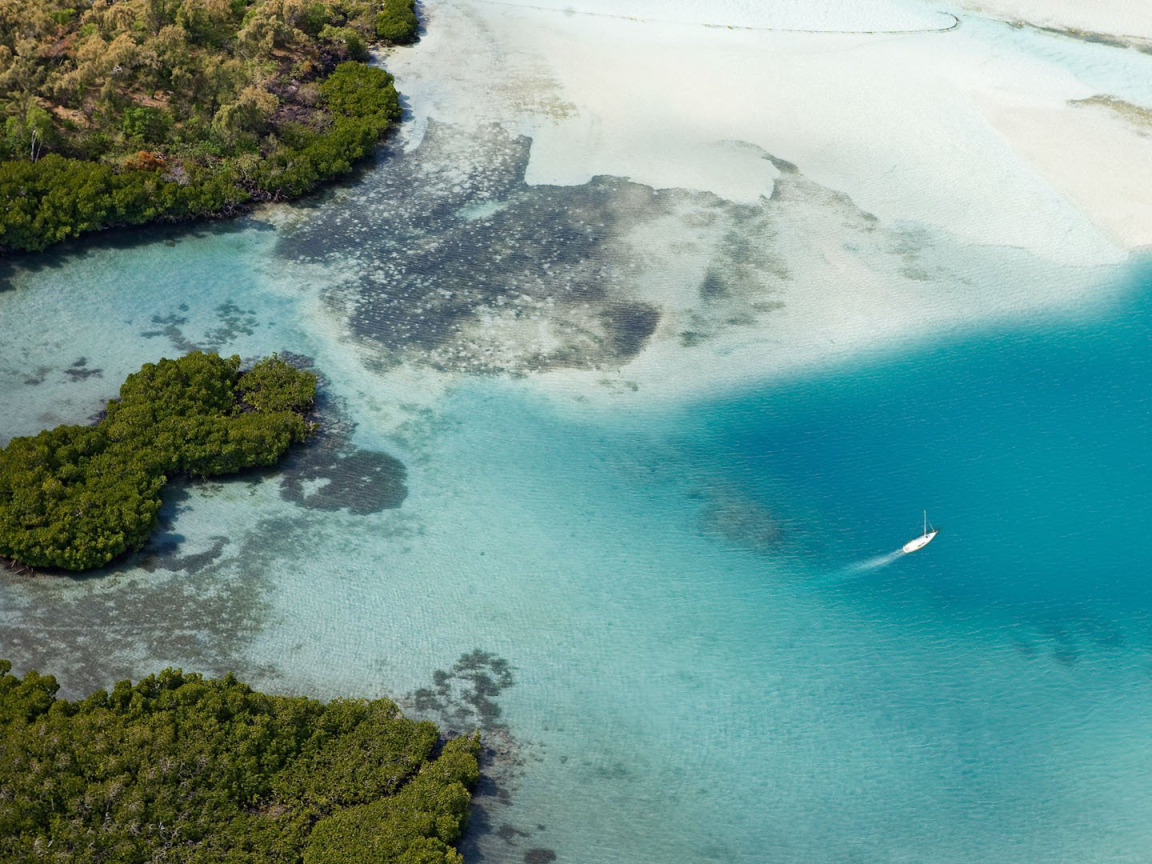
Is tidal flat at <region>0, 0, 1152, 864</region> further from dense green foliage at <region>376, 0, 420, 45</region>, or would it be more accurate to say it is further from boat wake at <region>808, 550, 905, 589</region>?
dense green foliage at <region>376, 0, 420, 45</region>

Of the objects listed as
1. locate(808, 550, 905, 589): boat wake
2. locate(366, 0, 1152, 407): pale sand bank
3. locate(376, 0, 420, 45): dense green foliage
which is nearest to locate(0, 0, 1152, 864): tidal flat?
locate(808, 550, 905, 589): boat wake

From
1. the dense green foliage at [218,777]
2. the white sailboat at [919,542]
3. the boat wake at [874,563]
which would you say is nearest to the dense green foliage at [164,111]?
the dense green foliage at [218,777]

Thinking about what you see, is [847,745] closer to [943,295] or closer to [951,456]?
[951,456]

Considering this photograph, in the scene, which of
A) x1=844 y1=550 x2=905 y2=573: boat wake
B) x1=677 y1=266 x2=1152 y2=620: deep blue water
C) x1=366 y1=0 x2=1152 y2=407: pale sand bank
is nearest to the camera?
x1=844 y1=550 x2=905 y2=573: boat wake

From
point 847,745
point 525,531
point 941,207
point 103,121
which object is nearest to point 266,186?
point 103,121

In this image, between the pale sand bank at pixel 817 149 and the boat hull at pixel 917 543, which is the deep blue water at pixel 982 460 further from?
the pale sand bank at pixel 817 149

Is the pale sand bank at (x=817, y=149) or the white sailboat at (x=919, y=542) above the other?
the pale sand bank at (x=817, y=149)

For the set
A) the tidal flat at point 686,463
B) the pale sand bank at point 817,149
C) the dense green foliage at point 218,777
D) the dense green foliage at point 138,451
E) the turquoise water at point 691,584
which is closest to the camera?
the dense green foliage at point 218,777
